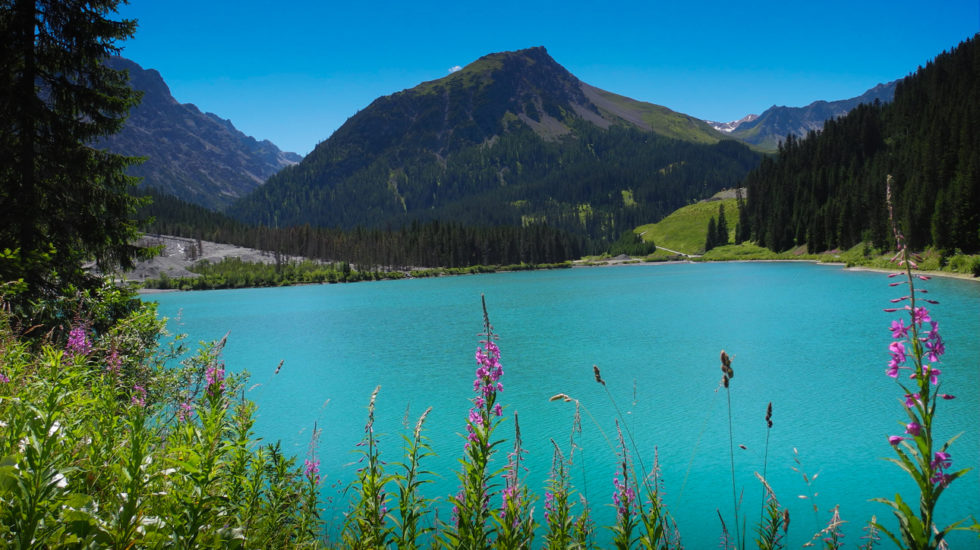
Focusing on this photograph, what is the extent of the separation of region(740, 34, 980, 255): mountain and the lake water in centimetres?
1827

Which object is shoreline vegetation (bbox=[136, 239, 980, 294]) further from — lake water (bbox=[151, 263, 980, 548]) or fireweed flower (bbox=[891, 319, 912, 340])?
fireweed flower (bbox=[891, 319, 912, 340])

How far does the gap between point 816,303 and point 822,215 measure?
84704 mm

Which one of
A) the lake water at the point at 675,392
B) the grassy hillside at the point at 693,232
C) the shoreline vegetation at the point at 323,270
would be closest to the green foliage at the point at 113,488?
the lake water at the point at 675,392

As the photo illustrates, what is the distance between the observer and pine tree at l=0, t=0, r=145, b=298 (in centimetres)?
1202

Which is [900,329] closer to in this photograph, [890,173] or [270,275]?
[890,173]

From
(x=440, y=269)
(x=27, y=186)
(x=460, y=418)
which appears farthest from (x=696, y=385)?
(x=440, y=269)

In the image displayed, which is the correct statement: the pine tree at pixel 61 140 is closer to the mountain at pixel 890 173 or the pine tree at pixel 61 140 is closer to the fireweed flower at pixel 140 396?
the fireweed flower at pixel 140 396

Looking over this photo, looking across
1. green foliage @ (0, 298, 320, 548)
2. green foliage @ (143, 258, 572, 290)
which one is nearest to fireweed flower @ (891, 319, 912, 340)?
green foliage @ (0, 298, 320, 548)

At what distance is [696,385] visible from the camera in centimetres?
1998

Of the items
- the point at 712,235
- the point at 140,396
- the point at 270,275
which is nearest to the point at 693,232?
the point at 712,235

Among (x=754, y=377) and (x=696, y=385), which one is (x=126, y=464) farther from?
(x=754, y=377)

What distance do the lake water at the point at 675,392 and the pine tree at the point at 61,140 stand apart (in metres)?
6.19

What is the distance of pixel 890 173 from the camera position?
35.2 meters

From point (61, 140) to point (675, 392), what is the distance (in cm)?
2099
